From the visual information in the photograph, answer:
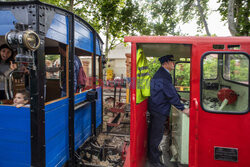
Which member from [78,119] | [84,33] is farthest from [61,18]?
[78,119]

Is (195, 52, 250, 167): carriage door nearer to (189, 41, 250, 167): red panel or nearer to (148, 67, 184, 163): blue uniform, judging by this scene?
(189, 41, 250, 167): red panel

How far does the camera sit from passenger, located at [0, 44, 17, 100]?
10.5 ft

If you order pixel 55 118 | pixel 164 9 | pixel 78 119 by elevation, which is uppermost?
pixel 164 9

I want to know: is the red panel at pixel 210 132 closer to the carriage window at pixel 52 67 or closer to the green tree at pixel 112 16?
the carriage window at pixel 52 67

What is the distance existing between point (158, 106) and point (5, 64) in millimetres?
3029

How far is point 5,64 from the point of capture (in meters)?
3.26

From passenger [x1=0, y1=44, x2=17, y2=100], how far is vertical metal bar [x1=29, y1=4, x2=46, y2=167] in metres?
1.03

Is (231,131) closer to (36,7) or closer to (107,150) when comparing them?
(107,150)

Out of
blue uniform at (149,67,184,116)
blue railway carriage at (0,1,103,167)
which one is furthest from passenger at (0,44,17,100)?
blue uniform at (149,67,184,116)

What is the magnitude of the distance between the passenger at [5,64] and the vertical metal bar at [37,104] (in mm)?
1027

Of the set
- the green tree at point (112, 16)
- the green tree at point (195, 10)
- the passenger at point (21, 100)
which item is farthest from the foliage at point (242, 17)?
the passenger at point (21, 100)

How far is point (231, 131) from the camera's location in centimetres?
211

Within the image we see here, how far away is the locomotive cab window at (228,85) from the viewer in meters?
2.17

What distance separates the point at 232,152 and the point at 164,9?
465 inches
